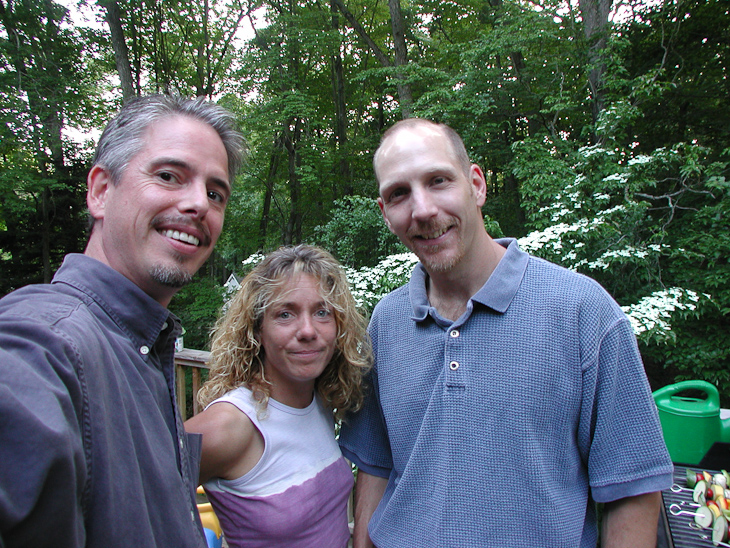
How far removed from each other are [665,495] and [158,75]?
12.8 meters

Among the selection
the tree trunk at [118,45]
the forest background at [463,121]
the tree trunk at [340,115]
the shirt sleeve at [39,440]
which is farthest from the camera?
the tree trunk at [340,115]

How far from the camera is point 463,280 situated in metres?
1.29

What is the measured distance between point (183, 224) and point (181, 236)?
0.03 meters

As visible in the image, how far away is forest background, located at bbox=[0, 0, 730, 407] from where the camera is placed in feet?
14.9

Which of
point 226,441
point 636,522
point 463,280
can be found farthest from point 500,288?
point 226,441

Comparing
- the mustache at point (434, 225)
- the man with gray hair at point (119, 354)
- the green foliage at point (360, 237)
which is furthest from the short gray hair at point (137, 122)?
the green foliage at point (360, 237)

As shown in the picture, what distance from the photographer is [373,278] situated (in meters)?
4.14

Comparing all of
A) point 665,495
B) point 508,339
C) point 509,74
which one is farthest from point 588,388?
point 509,74

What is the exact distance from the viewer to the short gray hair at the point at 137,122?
3.19 feet

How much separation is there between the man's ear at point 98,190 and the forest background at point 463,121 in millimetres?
415

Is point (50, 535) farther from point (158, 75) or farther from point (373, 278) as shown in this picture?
point (158, 75)

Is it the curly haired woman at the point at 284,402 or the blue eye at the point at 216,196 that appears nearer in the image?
the blue eye at the point at 216,196

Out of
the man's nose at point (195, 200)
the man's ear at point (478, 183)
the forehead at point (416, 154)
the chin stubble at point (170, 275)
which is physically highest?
the forehead at point (416, 154)

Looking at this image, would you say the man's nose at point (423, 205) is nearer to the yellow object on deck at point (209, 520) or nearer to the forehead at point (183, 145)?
the forehead at point (183, 145)
